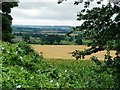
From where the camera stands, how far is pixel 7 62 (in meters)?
11.6

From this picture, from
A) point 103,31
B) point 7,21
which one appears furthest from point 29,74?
point 7,21

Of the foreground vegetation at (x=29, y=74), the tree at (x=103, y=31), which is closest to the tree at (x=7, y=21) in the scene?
the foreground vegetation at (x=29, y=74)

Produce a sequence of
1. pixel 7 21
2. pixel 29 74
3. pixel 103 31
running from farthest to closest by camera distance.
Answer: pixel 7 21 → pixel 29 74 → pixel 103 31

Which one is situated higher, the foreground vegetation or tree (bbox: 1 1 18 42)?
tree (bbox: 1 1 18 42)

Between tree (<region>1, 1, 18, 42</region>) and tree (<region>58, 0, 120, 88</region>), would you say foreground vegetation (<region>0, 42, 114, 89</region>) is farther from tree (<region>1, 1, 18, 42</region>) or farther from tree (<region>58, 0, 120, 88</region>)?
tree (<region>1, 1, 18, 42</region>)

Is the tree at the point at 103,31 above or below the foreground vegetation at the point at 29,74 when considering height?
above

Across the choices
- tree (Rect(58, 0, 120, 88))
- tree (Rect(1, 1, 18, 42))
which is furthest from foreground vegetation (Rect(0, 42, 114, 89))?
tree (Rect(1, 1, 18, 42))

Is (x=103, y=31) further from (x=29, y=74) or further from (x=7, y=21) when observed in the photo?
(x=7, y=21)

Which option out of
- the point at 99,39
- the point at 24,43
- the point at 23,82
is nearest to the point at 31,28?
the point at 23,82

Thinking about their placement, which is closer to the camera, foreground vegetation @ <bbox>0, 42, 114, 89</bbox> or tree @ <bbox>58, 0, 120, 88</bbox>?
tree @ <bbox>58, 0, 120, 88</bbox>

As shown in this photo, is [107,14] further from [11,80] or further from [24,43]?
[24,43]

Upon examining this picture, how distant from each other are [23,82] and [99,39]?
15.2 ft

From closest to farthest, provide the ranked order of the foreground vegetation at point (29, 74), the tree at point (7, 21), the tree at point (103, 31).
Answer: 1. the tree at point (103, 31)
2. the foreground vegetation at point (29, 74)
3. the tree at point (7, 21)

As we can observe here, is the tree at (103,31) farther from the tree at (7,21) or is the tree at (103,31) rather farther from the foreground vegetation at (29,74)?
the tree at (7,21)
